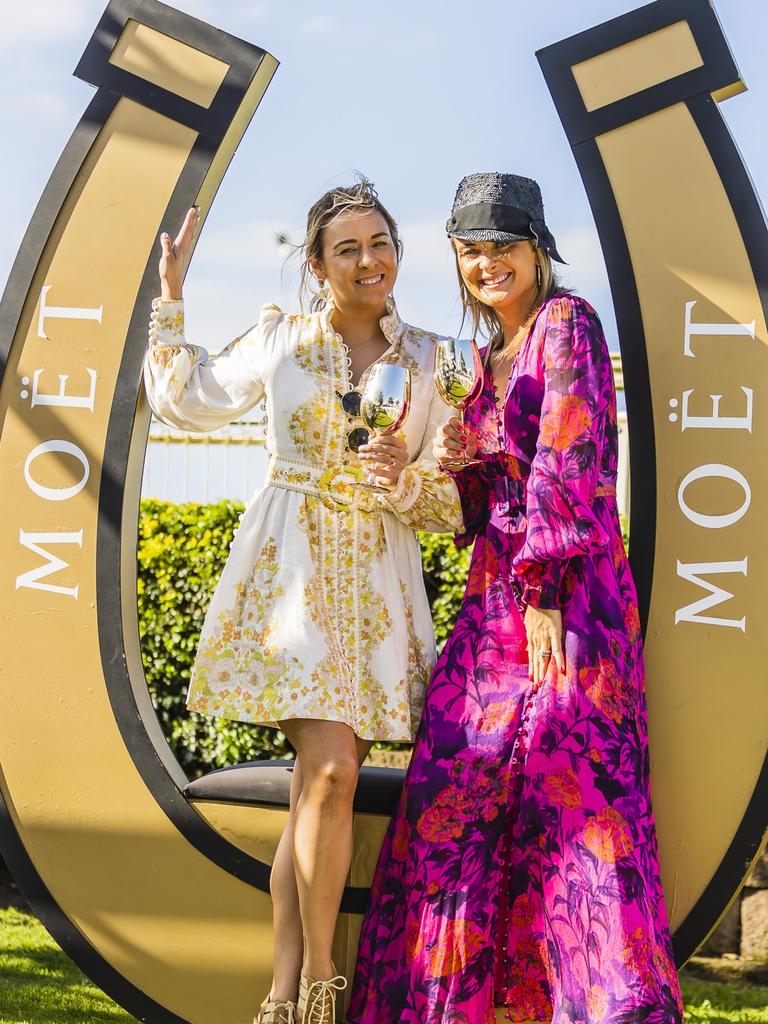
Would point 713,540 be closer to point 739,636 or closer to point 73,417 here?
point 739,636

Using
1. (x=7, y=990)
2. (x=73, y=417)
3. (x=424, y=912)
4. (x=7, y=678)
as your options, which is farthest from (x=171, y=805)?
(x=7, y=990)

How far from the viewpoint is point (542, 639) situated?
2930 mm

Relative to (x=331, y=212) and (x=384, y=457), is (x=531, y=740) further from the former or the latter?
(x=331, y=212)

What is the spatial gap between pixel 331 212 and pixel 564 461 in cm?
98

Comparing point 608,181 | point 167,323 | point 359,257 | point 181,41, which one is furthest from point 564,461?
point 181,41

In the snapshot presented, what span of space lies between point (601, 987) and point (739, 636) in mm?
989

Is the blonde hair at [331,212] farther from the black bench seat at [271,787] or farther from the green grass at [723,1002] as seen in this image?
the green grass at [723,1002]

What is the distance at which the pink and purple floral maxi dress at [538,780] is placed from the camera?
280 centimetres

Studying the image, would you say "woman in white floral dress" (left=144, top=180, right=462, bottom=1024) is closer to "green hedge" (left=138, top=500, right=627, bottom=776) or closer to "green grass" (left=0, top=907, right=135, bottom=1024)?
"green grass" (left=0, top=907, right=135, bottom=1024)

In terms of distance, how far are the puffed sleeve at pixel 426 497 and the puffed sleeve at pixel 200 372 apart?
0.47m

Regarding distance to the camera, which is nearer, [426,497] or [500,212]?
[500,212]

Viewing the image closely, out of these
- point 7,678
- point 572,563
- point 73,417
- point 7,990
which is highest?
point 73,417

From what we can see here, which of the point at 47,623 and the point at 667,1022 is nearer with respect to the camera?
the point at 667,1022

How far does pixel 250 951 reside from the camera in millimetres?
3371
